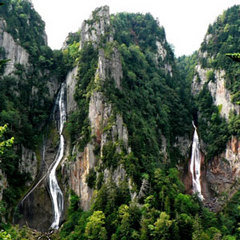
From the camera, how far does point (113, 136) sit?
45.9 metres

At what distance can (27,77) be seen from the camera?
61.3 meters

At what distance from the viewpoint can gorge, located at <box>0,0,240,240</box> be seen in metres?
38.1

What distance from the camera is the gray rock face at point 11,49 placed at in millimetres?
60281

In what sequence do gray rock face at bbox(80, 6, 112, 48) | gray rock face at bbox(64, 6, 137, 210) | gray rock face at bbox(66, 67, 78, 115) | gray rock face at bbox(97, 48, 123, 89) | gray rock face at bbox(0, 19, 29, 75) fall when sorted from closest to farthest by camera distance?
gray rock face at bbox(64, 6, 137, 210) < gray rock face at bbox(97, 48, 123, 89) < gray rock face at bbox(66, 67, 78, 115) < gray rock face at bbox(0, 19, 29, 75) < gray rock face at bbox(80, 6, 112, 48)

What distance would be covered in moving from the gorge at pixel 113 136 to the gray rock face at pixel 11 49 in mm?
227

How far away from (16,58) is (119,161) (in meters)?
34.5

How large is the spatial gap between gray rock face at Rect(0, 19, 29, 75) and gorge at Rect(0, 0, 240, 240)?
0.23 m

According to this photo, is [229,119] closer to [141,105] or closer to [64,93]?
[141,105]

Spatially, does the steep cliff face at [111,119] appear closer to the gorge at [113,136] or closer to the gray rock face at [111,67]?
the gray rock face at [111,67]

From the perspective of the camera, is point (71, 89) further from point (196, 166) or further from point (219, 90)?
point (219, 90)

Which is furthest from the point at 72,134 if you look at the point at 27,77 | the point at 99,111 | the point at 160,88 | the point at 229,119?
the point at 229,119

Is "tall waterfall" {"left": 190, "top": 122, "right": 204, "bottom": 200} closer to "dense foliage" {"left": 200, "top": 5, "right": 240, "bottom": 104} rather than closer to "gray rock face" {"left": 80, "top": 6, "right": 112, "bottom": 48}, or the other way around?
"dense foliage" {"left": 200, "top": 5, "right": 240, "bottom": 104}

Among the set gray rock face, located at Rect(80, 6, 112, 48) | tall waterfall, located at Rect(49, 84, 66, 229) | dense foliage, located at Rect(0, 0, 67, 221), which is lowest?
tall waterfall, located at Rect(49, 84, 66, 229)

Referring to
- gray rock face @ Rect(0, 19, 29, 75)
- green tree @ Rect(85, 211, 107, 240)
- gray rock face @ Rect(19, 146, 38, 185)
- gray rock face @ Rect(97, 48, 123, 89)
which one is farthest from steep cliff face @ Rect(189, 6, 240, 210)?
gray rock face @ Rect(0, 19, 29, 75)
